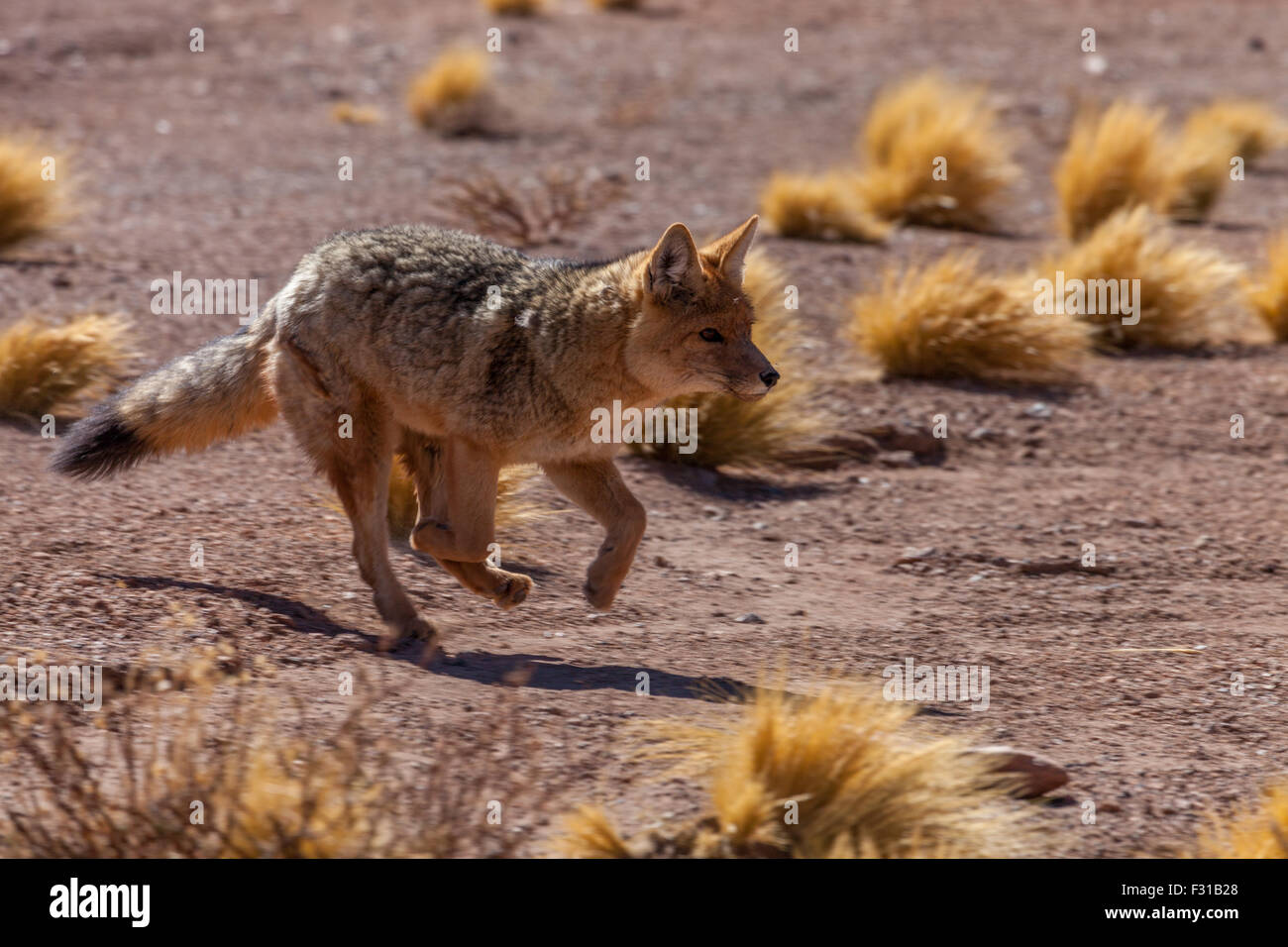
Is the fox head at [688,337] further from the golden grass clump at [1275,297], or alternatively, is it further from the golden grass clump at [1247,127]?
the golden grass clump at [1247,127]

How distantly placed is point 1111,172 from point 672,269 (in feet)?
30.9

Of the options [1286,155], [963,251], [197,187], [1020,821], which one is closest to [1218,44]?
[1286,155]

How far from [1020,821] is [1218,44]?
68.8 ft

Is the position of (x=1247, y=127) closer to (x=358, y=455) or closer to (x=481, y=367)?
(x=481, y=367)

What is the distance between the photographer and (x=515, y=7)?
76.6 ft

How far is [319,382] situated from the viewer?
626 cm

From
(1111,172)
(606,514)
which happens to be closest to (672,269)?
(606,514)

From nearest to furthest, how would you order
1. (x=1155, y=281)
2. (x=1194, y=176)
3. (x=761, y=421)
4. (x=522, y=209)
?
1. (x=761, y=421)
2. (x=1155, y=281)
3. (x=522, y=209)
4. (x=1194, y=176)

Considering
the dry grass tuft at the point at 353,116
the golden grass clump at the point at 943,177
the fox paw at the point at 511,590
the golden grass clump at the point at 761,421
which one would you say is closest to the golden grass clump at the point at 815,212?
the golden grass clump at the point at 943,177

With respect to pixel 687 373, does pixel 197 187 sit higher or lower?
higher

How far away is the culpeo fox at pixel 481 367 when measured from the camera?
6176 millimetres

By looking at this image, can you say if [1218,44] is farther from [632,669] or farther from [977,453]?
[632,669]

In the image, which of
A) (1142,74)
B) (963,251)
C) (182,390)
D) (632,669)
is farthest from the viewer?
(1142,74)

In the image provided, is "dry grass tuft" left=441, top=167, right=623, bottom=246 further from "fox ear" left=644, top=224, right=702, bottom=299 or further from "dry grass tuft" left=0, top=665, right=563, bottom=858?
"dry grass tuft" left=0, top=665, right=563, bottom=858
